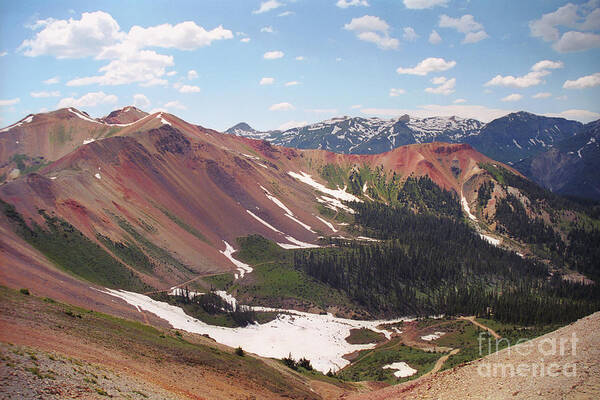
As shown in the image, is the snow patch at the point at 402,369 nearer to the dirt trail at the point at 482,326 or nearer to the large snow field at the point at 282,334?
the large snow field at the point at 282,334

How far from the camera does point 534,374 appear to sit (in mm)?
25469

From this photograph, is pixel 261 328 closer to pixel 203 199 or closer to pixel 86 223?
pixel 86 223

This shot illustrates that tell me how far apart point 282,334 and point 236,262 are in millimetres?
50831

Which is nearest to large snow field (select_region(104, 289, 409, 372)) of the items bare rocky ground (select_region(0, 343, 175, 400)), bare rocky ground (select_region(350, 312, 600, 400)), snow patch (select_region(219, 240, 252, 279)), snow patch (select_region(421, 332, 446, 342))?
snow patch (select_region(421, 332, 446, 342))

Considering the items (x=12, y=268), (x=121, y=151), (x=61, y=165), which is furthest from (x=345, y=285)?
(x=61, y=165)

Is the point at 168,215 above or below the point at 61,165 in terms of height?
below

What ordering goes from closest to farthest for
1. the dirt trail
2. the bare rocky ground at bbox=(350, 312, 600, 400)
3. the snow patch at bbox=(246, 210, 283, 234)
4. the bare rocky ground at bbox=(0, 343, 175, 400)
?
the bare rocky ground at bbox=(0, 343, 175, 400)
the bare rocky ground at bbox=(350, 312, 600, 400)
the dirt trail
the snow patch at bbox=(246, 210, 283, 234)

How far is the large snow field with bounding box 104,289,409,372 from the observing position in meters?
89.8

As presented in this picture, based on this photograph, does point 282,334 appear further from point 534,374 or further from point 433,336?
point 534,374

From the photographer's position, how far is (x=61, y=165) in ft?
515

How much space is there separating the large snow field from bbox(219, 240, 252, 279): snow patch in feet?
104

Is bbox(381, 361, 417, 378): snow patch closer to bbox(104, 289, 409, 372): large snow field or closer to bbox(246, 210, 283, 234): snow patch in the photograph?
bbox(104, 289, 409, 372): large snow field

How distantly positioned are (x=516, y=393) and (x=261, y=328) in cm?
8863

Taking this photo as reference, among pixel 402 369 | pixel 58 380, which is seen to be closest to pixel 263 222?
pixel 402 369
